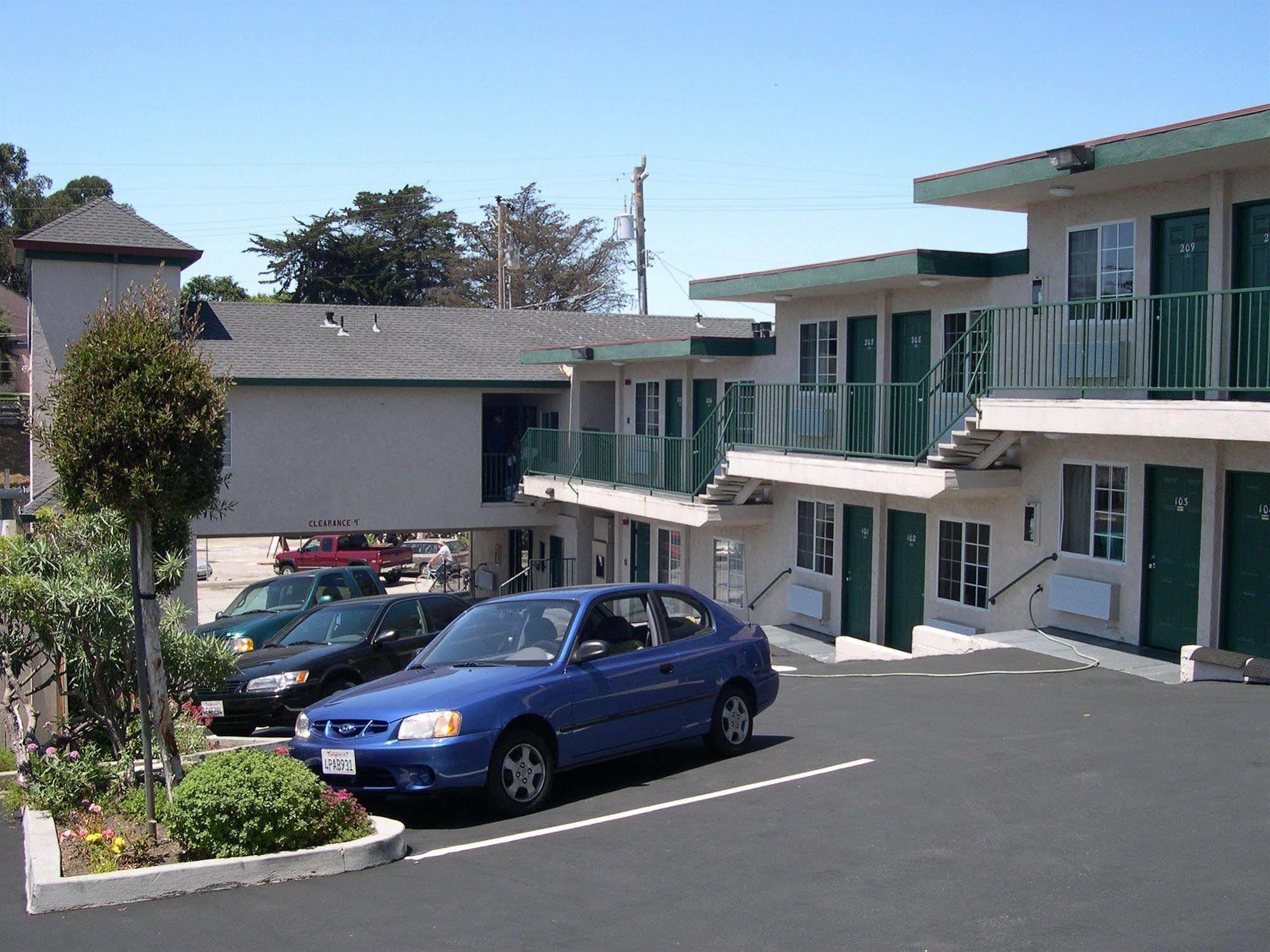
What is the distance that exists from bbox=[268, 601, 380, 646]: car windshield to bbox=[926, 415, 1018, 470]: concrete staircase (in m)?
7.38

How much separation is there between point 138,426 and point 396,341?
22.3 metres

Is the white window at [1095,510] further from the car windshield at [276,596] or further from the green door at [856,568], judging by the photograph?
the car windshield at [276,596]

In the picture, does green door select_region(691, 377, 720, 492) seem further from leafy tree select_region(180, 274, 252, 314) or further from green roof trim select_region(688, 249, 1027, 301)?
leafy tree select_region(180, 274, 252, 314)

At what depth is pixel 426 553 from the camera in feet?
165

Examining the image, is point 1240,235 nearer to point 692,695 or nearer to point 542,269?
point 692,695

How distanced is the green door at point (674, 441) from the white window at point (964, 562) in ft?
18.2

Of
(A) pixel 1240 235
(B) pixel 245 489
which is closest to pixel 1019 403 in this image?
(A) pixel 1240 235

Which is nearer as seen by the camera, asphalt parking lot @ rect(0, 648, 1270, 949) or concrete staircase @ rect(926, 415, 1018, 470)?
asphalt parking lot @ rect(0, 648, 1270, 949)

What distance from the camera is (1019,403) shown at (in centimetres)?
1466

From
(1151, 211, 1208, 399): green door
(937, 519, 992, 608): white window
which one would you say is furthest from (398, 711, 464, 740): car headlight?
(937, 519, 992, 608): white window

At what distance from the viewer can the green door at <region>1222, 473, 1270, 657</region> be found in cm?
1332

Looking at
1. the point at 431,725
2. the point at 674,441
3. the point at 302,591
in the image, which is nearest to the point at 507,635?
the point at 431,725

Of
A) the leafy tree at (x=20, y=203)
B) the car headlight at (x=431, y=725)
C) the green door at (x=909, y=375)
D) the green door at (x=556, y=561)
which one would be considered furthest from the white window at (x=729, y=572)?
the leafy tree at (x=20, y=203)

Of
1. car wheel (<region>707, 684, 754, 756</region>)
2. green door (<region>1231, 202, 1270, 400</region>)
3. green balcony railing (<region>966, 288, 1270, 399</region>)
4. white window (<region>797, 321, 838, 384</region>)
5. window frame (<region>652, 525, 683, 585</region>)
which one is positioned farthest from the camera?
window frame (<region>652, 525, 683, 585</region>)
